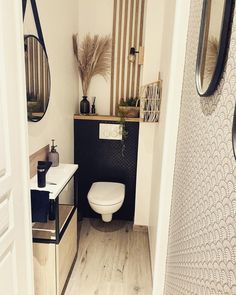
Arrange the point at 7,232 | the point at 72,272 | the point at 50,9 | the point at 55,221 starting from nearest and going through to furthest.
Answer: the point at 7,232 < the point at 55,221 < the point at 50,9 < the point at 72,272

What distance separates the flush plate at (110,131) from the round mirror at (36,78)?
85 cm

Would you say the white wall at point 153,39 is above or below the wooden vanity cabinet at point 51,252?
above

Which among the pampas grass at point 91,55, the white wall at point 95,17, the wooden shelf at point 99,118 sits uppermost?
the white wall at point 95,17

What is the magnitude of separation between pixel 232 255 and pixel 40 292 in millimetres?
1455

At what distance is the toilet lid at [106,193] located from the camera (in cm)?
243

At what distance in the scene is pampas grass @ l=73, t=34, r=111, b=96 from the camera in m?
2.65

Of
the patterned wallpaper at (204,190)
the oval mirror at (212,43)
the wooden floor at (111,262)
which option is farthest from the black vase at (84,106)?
the oval mirror at (212,43)

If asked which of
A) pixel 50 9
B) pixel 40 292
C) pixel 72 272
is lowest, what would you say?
pixel 72 272

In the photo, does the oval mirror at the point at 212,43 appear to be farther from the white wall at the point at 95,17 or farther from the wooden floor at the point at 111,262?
the white wall at the point at 95,17

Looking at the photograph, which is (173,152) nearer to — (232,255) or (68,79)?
(232,255)

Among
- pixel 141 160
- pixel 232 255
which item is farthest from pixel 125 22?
pixel 232 255

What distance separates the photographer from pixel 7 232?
1185 millimetres

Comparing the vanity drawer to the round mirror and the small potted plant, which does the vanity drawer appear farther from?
the small potted plant

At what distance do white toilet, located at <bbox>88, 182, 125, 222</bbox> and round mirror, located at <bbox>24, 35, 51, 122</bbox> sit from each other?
95cm
